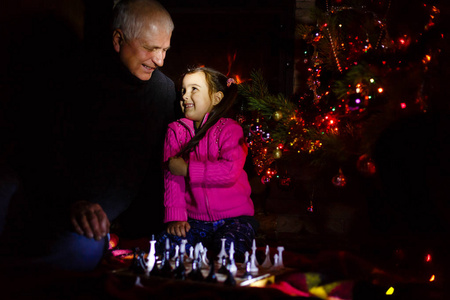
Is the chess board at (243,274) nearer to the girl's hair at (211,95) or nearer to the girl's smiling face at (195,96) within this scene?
the girl's hair at (211,95)

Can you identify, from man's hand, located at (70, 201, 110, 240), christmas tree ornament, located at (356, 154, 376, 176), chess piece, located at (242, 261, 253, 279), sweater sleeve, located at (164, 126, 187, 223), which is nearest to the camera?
chess piece, located at (242, 261, 253, 279)

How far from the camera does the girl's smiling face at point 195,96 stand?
266 centimetres

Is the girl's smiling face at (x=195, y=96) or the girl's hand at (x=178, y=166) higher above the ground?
the girl's smiling face at (x=195, y=96)

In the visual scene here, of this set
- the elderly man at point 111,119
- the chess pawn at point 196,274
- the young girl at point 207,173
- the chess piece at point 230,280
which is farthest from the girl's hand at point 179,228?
the chess piece at point 230,280

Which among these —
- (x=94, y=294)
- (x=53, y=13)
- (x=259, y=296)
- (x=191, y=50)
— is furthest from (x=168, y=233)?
(x=53, y=13)

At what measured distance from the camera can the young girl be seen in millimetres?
2457

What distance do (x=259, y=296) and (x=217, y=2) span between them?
2276 millimetres

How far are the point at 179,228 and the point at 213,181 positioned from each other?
0.32m

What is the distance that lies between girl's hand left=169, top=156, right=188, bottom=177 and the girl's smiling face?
34 cm

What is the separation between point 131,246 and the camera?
2785mm

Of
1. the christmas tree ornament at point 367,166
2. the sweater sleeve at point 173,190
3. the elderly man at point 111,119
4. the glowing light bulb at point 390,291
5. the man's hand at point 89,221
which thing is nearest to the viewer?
the glowing light bulb at point 390,291

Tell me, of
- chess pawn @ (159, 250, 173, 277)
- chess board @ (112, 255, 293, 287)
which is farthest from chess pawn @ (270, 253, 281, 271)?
chess pawn @ (159, 250, 173, 277)

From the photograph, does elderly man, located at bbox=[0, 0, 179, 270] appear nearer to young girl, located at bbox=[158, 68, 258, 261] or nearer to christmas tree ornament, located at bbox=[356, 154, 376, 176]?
young girl, located at bbox=[158, 68, 258, 261]

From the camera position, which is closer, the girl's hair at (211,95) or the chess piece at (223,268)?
the chess piece at (223,268)
